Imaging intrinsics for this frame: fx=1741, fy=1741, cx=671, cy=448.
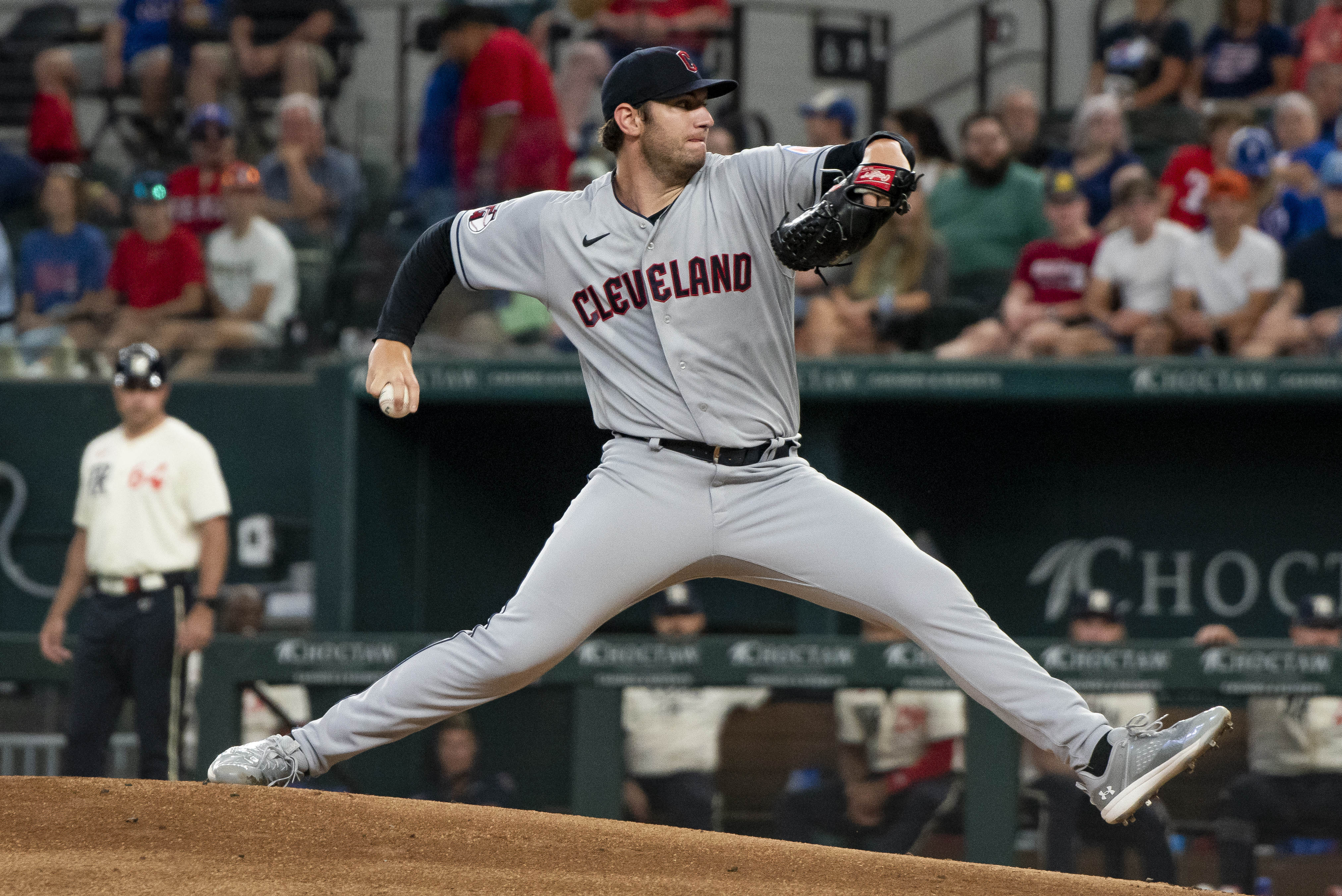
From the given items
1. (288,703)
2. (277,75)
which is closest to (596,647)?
(288,703)

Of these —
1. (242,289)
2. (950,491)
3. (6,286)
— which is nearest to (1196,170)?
(950,491)

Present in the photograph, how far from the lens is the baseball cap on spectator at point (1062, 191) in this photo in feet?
25.2

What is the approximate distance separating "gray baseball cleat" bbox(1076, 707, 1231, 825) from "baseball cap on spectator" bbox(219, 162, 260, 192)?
19.7 feet

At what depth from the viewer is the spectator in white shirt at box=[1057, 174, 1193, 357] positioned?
7.09 metres

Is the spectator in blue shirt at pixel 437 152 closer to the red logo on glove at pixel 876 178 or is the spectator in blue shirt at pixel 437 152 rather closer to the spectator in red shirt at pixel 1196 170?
the spectator in red shirt at pixel 1196 170

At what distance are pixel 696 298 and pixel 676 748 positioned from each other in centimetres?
280

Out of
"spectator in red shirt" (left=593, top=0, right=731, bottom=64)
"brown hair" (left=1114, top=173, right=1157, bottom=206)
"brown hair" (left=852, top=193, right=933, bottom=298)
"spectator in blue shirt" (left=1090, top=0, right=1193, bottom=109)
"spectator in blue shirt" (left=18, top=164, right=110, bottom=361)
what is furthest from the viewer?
"spectator in red shirt" (left=593, top=0, right=731, bottom=64)

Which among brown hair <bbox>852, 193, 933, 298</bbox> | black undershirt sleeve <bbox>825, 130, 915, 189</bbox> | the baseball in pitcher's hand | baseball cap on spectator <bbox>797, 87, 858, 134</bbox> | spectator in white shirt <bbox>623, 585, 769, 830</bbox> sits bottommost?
spectator in white shirt <bbox>623, 585, 769, 830</bbox>

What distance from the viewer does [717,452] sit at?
384cm

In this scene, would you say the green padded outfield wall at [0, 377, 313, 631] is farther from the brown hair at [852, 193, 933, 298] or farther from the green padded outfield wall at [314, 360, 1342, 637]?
the brown hair at [852, 193, 933, 298]

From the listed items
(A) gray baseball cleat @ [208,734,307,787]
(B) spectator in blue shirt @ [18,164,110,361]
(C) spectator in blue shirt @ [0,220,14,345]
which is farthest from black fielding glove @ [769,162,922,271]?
(C) spectator in blue shirt @ [0,220,14,345]

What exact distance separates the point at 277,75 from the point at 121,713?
4.78 m

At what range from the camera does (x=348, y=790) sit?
6.74 m

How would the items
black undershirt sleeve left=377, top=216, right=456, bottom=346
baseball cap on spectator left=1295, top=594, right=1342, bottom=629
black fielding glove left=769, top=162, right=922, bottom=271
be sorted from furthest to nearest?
baseball cap on spectator left=1295, top=594, right=1342, bottom=629, black undershirt sleeve left=377, top=216, right=456, bottom=346, black fielding glove left=769, top=162, right=922, bottom=271
